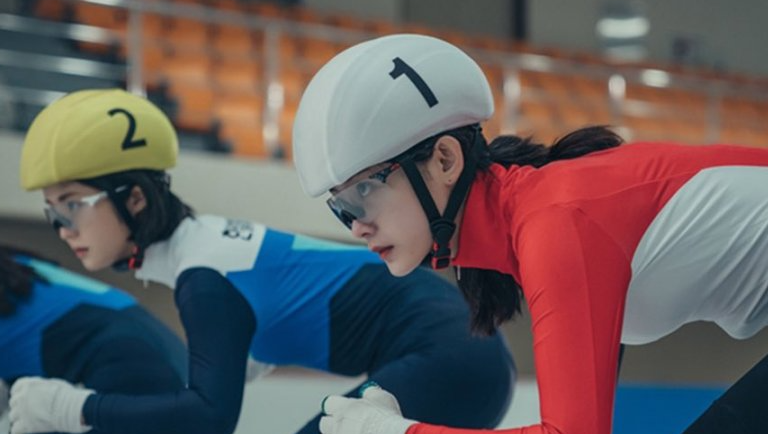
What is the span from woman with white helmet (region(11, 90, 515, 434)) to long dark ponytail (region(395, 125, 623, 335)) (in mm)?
355

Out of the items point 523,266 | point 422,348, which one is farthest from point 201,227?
point 523,266

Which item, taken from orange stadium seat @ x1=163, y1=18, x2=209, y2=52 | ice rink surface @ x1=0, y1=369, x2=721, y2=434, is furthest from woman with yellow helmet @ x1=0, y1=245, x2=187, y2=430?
orange stadium seat @ x1=163, y1=18, x2=209, y2=52

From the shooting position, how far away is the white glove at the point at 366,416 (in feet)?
6.18

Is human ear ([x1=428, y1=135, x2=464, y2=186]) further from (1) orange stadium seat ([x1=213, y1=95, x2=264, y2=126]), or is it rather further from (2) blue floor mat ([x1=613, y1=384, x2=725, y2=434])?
(1) orange stadium seat ([x1=213, y1=95, x2=264, y2=126])

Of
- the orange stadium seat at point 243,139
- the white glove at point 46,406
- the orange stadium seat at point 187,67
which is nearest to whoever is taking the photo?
the white glove at point 46,406

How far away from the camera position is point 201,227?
117 inches

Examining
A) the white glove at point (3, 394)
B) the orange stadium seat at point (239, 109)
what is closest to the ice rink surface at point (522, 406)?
the white glove at point (3, 394)

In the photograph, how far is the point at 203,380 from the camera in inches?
101

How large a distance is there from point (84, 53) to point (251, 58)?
41.7 inches

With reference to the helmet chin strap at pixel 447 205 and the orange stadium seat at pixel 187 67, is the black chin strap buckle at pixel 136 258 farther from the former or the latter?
the orange stadium seat at pixel 187 67

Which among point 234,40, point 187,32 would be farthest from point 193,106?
point 234,40

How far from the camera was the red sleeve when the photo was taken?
1757 mm

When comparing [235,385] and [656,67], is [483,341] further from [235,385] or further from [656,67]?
[656,67]

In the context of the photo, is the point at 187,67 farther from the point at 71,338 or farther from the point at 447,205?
the point at 447,205
